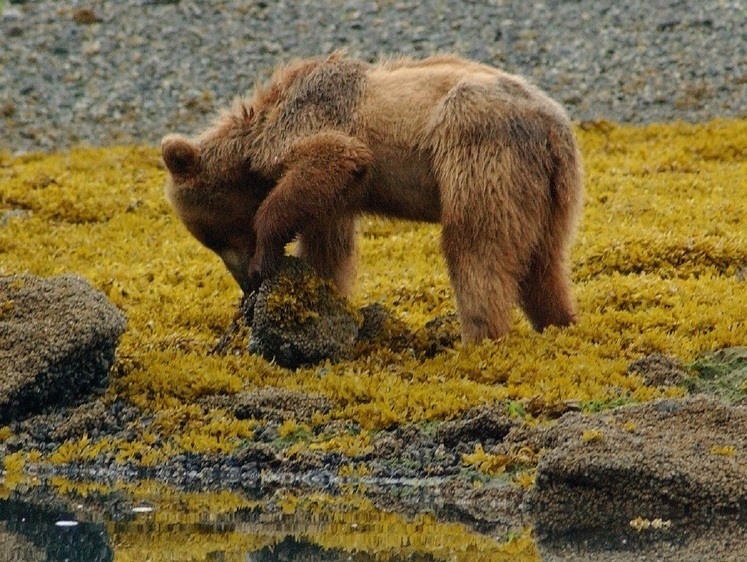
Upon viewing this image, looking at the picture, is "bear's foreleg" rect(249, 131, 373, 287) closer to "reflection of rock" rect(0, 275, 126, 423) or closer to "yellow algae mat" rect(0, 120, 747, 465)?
"yellow algae mat" rect(0, 120, 747, 465)

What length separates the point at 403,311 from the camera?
1389cm

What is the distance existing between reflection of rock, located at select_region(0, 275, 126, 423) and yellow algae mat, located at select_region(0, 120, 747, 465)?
351mm

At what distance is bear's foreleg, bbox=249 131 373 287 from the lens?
11.5 metres

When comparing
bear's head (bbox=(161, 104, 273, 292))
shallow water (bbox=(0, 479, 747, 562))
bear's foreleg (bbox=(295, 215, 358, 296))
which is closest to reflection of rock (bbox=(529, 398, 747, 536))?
shallow water (bbox=(0, 479, 747, 562))

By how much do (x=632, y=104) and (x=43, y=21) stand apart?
1205 cm

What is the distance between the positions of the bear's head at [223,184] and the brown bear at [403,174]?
0.04 ft

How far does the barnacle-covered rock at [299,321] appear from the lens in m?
11.4

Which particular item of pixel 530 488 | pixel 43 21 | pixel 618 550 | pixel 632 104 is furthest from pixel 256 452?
pixel 43 21

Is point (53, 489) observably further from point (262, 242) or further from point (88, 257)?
point (88, 257)

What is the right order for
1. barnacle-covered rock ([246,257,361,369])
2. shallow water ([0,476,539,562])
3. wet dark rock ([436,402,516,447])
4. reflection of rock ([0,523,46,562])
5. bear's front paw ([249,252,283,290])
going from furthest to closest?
1. bear's front paw ([249,252,283,290])
2. barnacle-covered rock ([246,257,361,369])
3. wet dark rock ([436,402,516,447])
4. shallow water ([0,476,539,562])
5. reflection of rock ([0,523,46,562])

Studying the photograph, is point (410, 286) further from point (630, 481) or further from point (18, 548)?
point (18, 548)

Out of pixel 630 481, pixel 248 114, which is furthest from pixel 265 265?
pixel 630 481

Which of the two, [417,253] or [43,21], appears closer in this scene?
[417,253]

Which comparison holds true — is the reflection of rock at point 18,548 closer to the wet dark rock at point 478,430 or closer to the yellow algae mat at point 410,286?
the yellow algae mat at point 410,286
